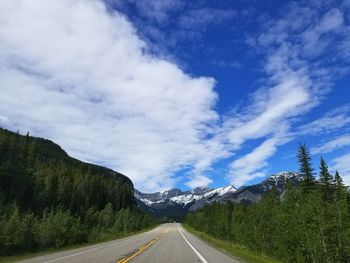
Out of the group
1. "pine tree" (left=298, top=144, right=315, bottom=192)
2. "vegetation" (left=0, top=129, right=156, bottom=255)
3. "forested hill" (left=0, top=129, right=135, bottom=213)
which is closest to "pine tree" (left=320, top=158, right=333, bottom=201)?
"pine tree" (left=298, top=144, right=315, bottom=192)

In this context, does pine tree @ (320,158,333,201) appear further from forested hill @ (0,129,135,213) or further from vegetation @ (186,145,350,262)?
forested hill @ (0,129,135,213)

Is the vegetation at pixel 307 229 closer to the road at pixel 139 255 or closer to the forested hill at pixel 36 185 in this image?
the road at pixel 139 255

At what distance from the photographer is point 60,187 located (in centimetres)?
10112

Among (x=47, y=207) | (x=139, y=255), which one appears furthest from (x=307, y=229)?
(x=47, y=207)

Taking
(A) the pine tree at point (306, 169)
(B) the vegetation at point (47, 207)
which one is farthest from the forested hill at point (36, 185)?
(A) the pine tree at point (306, 169)

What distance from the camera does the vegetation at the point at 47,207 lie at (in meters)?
Result: 27.2

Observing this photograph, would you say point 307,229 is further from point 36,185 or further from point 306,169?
point 36,185


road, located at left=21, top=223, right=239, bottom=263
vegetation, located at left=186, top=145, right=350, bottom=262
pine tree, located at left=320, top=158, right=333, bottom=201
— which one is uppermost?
pine tree, located at left=320, top=158, right=333, bottom=201

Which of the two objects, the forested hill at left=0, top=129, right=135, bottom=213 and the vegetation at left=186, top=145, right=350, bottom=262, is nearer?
the vegetation at left=186, top=145, right=350, bottom=262

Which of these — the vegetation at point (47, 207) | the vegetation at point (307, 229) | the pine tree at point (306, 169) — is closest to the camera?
the vegetation at point (47, 207)

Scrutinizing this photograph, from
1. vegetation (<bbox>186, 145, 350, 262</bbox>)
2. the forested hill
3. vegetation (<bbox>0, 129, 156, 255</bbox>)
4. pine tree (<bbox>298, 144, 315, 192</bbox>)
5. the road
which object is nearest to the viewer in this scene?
the road

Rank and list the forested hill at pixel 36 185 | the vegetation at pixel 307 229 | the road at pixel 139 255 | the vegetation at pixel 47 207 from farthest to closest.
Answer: the forested hill at pixel 36 185, the vegetation at pixel 307 229, the vegetation at pixel 47 207, the road at pixel 139 255

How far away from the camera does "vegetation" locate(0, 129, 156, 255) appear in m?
27.2

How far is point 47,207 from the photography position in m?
45.5
